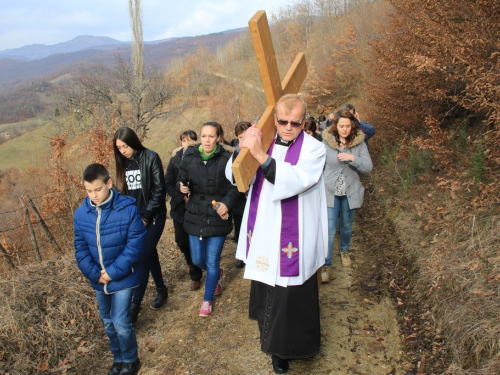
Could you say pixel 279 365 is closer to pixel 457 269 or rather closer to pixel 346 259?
pixel 457 269

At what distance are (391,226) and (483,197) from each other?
1.80 meters

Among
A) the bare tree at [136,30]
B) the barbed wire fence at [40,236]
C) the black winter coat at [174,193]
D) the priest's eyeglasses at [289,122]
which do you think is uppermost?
the bare tree at [136,30]

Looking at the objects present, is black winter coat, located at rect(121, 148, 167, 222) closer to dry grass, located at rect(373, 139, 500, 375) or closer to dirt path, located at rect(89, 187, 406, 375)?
dirt path, located at rect(89, 187, 406, 375)

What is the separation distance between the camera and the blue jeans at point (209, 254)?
4.12 m

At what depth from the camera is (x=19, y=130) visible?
57969 millimetres

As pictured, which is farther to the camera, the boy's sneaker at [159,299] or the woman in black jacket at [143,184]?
the boy's sneaker at [159,299]

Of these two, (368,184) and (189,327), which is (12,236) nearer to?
(189,327)

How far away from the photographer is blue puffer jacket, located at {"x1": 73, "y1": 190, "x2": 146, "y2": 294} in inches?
121

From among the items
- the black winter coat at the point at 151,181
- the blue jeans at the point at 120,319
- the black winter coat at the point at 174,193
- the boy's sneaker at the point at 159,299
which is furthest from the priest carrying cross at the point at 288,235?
the boy's sneaker at the point at 159,299

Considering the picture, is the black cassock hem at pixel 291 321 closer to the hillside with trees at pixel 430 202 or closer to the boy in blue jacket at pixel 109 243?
the hillside with trees at pixel 430 202

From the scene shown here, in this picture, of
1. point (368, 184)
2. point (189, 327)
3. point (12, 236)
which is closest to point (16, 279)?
point (189, 327)

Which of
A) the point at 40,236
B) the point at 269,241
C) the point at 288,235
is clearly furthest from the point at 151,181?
the point at 40,236

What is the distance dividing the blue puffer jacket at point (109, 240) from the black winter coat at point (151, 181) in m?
0.83

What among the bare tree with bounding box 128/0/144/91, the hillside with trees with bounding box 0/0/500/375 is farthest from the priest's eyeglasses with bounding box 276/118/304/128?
the bare tree with bounding box 128/0/144/91
